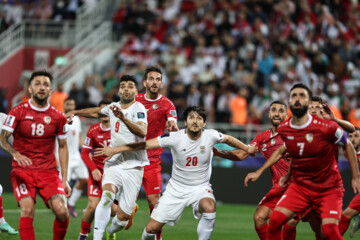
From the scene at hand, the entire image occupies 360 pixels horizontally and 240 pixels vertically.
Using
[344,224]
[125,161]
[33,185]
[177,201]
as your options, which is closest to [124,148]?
[125,161]

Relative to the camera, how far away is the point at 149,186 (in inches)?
421

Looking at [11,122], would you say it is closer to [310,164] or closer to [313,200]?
[310,164]

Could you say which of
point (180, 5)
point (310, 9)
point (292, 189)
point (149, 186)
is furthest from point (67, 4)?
point (292, 189)

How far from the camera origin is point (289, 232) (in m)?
9.43

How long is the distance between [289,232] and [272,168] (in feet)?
3.50

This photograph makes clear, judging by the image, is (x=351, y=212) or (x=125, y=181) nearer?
(x=125, y=181)

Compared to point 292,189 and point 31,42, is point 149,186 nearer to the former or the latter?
point 292,189

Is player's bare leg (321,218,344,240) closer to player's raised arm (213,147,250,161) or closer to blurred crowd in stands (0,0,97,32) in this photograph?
player's raised arm (213,147,250,161)

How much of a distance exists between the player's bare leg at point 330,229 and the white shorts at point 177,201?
1.84 m

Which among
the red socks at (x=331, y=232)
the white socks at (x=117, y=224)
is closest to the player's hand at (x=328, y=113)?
the red socks at (x=331, y=232)

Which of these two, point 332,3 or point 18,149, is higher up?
point 332,3

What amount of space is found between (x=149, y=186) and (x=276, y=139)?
223 centimetres

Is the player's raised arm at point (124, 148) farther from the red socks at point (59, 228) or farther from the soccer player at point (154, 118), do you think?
the soccer player at point (154, 118)

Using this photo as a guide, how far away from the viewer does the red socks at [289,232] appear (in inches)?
369
